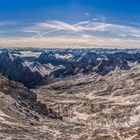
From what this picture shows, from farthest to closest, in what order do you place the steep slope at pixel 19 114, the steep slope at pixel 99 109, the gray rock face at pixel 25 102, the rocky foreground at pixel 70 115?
the gray rock face at pixel 25 102 < the steep slope at pixel 99 109 < the steep slope at pixel 19 114 < the rocky foreground at pixel 70 115

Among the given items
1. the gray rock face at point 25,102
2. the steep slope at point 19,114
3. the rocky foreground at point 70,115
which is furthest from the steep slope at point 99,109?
the gray rock face at point 25,102

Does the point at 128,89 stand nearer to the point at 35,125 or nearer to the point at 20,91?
the point at 20,91

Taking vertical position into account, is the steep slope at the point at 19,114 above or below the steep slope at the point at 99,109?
above

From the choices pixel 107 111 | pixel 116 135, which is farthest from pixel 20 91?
pixel 116 135

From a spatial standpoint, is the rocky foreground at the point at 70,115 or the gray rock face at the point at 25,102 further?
the gray rock face at the point at 25,102

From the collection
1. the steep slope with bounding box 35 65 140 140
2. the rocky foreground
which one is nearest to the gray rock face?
the rocky foreground

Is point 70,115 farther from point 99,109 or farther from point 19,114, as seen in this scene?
point 19,114

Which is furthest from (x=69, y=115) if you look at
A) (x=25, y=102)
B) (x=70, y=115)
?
(x=25, y=102)

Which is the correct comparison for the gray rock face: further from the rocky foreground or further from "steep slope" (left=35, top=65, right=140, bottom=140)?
"steep slope" (left=35, top=65, right=140, bottom=140)

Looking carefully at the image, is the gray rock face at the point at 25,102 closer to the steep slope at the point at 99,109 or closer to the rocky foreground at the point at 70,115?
the rocky foreground at the point at 70,115
